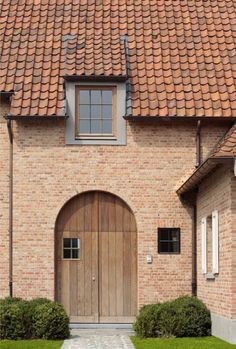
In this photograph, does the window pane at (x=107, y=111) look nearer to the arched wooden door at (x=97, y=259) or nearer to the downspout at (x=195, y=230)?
the arched wooden door at (x=97, y=259)

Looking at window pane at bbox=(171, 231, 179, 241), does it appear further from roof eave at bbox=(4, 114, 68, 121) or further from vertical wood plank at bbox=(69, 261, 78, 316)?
roof eave at bbox=(4, 114, 68, 121)

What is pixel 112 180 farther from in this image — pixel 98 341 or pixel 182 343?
pixel 182 343

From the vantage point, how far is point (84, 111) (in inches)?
981

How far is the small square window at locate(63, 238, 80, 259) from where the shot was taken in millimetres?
24766

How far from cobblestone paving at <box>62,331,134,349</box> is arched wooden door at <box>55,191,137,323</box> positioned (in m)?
2.24

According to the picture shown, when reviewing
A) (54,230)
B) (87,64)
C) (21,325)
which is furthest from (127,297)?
(87,64)

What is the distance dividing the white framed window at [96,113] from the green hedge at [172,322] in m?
5.69

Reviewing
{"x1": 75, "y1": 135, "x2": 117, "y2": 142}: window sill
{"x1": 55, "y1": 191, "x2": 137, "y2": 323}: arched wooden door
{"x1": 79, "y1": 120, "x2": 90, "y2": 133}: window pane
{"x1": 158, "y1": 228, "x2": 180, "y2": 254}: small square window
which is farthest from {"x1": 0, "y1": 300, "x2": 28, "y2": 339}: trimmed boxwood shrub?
{"x1": 79, "y1": 120, "x2": 90, "y2": 133}: window pane

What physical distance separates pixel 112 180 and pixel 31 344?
6.61 meters

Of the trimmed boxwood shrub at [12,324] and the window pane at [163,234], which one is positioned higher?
the window pane at [163,234]

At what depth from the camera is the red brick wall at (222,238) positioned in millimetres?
19516

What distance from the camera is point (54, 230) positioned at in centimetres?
2455

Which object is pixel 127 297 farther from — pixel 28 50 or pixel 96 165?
pixel 28 50

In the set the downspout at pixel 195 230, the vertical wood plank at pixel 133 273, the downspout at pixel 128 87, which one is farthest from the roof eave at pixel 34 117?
the vertical wood plank at pixel 133 273
